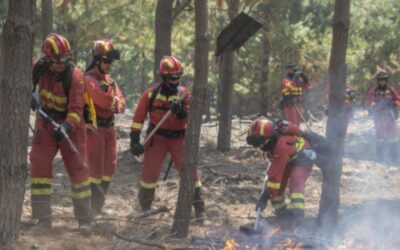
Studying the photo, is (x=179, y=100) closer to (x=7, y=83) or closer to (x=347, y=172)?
(x=7, y=83)

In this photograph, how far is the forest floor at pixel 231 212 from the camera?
6059 millimetres

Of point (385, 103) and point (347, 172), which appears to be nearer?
point (347, 172)

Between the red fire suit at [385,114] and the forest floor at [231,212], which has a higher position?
the red fire suit at [385,114]

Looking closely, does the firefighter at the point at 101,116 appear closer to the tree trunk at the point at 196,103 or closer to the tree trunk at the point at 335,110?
the tree trunk at the point at 196,103

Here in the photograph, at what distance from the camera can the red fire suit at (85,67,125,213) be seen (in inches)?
292

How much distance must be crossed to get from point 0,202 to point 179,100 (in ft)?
10.5

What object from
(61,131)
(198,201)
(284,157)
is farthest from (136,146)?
(284,157)

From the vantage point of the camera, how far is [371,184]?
11.4m

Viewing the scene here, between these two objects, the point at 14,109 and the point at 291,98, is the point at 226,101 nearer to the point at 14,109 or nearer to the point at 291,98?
the point at 291,98

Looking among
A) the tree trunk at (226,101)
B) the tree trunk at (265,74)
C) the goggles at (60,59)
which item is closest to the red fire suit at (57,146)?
the goggles at (60,59)

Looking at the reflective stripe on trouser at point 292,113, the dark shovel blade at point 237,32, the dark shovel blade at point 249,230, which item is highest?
the dark shovel blade at point 237,32

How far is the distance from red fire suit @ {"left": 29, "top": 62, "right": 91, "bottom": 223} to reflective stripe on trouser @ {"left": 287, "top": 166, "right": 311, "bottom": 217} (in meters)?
2.73

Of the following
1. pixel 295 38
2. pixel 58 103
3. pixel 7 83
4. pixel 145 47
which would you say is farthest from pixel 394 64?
pixel 7 83

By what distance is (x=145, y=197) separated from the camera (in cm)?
772
